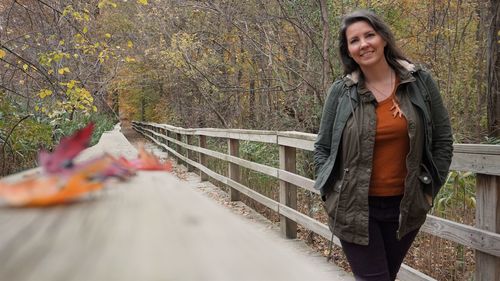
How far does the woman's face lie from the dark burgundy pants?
0.65 metres

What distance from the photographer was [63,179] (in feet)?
1.70

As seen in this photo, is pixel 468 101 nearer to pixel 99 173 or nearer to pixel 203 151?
pixel 203 151

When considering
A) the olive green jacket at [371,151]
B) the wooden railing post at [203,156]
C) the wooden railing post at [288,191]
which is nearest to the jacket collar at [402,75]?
the olive green jacket at [371,151]

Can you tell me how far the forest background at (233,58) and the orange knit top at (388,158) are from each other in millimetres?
1532

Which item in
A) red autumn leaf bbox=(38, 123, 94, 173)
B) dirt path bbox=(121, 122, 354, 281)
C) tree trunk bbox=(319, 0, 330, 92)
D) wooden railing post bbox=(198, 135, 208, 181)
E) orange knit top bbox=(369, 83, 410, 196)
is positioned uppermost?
tree trunk bbox=(319, 0, 330, 92)

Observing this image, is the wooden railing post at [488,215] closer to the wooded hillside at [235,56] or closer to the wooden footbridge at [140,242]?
the wooden footbridge at [140,242]

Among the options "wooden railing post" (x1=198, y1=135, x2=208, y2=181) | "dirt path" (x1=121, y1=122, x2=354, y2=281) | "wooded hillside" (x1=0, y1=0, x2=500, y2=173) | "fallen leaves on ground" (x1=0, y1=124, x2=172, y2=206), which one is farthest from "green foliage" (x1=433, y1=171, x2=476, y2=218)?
"wooden railing post" (x1=198, y1=135, x2=208, y2=181)

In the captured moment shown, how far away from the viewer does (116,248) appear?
45cm

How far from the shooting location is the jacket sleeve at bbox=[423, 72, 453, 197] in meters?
2.21

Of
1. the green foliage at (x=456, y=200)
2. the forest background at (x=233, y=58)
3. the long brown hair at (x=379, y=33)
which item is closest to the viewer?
the long brown hair at (x=379, y=33)

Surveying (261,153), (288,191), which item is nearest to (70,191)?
(288,191)

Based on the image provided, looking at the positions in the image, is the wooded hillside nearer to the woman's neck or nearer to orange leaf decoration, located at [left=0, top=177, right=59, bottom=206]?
the woman's neck

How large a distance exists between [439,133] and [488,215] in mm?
503

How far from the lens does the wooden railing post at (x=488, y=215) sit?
2.29 meters
